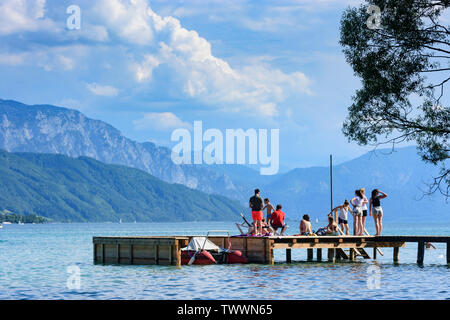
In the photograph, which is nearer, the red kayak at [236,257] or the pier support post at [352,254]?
the red kayak at [236,257]

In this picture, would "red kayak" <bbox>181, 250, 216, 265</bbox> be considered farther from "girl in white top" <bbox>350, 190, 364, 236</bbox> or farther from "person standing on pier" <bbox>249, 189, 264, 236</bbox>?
"girl in white top" <bbox>350, 190, 364, 236</bbox>

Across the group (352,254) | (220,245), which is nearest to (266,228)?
(220,245)

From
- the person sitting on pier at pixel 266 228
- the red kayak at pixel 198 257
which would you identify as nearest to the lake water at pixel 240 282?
the red kayak at pixel 198 257

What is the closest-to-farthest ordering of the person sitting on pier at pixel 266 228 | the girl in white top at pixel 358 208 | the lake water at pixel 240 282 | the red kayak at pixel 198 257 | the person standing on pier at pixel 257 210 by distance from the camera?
1. the lake water at pixel 240 282
2. the person standing on pier at pixel 257 210
3. the girl in white top at pixel 358 208
4. the person sitting on pier at pixel 266 228
5. the red kayak at pixel 198 257

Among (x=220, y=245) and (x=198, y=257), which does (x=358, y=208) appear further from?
(x=198, y=257)

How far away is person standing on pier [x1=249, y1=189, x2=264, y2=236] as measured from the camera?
3450cm

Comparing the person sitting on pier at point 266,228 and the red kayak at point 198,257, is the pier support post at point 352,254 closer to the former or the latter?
the person sitting on pier at point 266,228

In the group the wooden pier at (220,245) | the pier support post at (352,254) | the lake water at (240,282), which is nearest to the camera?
the lake water at (240,282)

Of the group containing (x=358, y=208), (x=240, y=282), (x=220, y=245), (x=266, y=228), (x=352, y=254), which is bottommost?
(x=240, y=282)

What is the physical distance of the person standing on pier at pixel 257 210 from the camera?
34.5 meters

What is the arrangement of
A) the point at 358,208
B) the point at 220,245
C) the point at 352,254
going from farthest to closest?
the point at 352,254
the point at 220,245
the point at 358,208

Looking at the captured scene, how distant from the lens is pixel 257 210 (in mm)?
35219

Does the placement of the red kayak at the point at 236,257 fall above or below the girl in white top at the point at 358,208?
below
